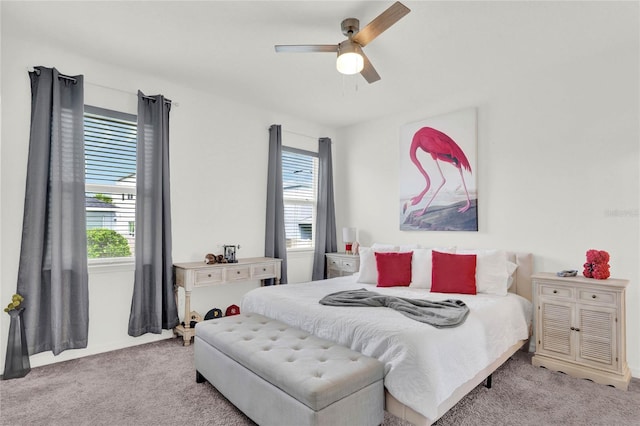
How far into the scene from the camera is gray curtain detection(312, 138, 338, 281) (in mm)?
4969

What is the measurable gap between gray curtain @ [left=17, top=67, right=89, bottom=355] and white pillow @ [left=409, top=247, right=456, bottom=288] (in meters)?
3.05

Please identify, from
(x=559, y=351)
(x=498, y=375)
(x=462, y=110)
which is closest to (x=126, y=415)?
(x=498, y=375)

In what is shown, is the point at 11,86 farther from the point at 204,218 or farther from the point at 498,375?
the point at 498,375

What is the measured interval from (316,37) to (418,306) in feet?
7.44

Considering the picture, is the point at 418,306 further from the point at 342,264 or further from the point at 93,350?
the point at 93,350

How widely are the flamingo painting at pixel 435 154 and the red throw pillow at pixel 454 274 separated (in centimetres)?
88

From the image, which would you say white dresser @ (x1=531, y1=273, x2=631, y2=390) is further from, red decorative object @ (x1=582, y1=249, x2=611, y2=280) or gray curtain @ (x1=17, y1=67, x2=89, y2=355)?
gray curtain @ (x1=17, y1=67, x2=89, y2=355)

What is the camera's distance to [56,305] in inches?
110

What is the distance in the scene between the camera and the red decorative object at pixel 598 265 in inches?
108

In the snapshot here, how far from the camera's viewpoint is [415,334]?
192 centimetres

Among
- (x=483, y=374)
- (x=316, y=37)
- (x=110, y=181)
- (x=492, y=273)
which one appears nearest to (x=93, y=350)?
(x=110, y=181)

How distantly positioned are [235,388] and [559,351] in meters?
2.63

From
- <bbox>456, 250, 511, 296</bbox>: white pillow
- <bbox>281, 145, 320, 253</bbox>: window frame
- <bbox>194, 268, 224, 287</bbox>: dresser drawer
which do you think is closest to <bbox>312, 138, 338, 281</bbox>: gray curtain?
<bbox>281, 145, 320, 253</bbox>: window frame

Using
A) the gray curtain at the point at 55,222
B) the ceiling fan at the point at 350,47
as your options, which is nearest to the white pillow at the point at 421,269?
the ceiling fan at the point at 350,47
